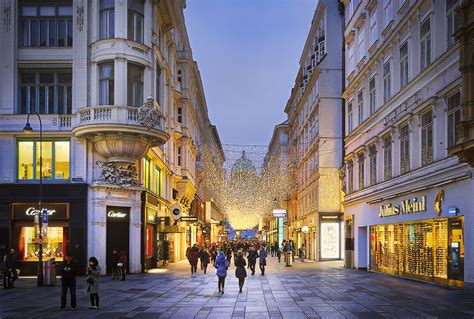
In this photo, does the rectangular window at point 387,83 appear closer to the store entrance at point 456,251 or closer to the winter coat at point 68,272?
the store entrance at point 456,251

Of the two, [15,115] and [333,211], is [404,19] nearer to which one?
[15,115]

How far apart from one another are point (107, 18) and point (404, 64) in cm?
1663

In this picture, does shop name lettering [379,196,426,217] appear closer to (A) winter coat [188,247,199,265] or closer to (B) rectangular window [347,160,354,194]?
(B) rectangular window [347,160,354,194]

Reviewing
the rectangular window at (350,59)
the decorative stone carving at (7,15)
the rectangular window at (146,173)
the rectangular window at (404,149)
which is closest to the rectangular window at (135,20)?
the decorative stone carving at (7,15)

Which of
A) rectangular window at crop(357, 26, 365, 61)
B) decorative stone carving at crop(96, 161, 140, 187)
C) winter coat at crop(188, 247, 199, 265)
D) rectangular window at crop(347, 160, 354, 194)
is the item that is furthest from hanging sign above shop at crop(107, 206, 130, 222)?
rectangular window at crop(357, 26, 365, 61)

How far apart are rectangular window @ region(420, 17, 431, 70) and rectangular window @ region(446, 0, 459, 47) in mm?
2374

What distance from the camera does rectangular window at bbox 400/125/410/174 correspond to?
3098cm

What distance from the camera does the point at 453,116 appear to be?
24.6m

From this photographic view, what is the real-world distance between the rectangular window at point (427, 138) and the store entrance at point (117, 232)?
1717cm

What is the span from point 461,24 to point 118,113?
62.6 ft

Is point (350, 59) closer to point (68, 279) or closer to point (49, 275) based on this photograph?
point (49, 275)

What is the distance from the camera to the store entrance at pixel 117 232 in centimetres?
3556

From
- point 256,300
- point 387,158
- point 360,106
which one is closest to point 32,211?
point 256,300

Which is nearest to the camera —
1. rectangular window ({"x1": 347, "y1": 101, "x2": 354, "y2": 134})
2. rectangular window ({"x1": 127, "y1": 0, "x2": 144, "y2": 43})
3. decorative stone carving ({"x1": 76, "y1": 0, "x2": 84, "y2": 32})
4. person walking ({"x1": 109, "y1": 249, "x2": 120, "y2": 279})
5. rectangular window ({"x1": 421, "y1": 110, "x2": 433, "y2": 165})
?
rectangular window ({"x1": 421, "y1": 110, "x2": 433, "y2": 165})
